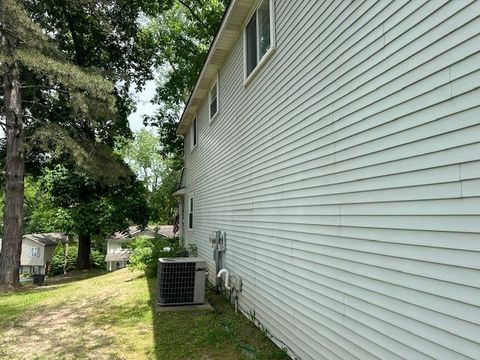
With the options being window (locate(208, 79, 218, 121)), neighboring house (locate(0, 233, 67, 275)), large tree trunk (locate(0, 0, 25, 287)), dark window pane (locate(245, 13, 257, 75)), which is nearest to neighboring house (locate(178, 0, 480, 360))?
dark window pane (locate(245, 13, 257, 75))

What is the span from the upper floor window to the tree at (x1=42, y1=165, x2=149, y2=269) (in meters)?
11.1

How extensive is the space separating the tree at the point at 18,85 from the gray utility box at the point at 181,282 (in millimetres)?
7427

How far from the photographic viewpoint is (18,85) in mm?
13133

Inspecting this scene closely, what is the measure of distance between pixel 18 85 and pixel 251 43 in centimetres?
1005

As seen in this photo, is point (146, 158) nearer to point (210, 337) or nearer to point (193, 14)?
point (193, 14)

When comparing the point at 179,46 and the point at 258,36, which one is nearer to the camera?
the point at 258,36

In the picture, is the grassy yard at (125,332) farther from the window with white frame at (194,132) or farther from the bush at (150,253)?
the window with white frame at (194,132)

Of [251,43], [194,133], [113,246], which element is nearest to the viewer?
[251,43]

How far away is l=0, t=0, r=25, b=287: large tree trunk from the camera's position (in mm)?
12531

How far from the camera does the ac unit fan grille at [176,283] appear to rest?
6.94 metres

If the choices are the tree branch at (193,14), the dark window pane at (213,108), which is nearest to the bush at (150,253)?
the dark window pane at (213,108)

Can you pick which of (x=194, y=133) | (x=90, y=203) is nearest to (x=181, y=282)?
(x=194, y=133)

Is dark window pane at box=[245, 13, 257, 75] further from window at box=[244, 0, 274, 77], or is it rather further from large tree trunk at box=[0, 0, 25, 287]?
large tree trunk at box=[0, 0, 25, 287]

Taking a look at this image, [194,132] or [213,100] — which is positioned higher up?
[213,100]
